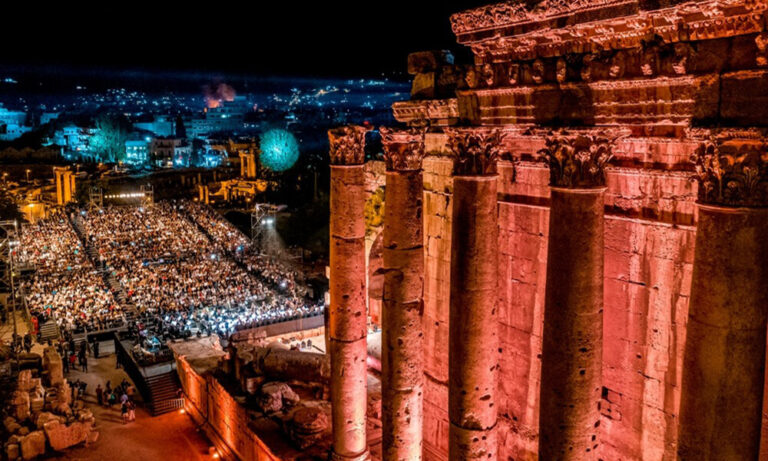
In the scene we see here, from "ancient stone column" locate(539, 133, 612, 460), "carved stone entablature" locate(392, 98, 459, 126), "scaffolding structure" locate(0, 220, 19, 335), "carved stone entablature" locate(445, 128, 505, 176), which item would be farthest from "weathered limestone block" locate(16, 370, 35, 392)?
"ancient stone column" locate(539, 133, 612, 460)

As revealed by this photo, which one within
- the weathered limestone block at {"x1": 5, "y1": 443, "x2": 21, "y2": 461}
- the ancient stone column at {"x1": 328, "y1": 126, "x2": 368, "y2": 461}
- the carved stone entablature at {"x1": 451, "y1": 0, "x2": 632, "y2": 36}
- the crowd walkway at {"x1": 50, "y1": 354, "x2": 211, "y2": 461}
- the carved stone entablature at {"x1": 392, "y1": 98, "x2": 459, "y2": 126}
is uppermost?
the carved stone entablature at {"x1": 451, "y1": 0, "x2": 632, "y2": 36}

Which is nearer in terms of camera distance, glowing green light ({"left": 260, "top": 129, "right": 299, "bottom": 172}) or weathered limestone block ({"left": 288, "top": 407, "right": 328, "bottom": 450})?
weathered limestone block ({"left": 288, "top": 407, "right": 328, "bottom": 450})

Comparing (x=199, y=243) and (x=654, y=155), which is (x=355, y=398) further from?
(x=199, y=243)

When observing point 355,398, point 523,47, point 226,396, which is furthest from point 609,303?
point 226,396

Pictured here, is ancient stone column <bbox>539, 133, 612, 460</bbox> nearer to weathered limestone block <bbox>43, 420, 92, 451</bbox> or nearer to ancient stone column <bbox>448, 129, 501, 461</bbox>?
ancient stone column <bbox>448, 129, 501, 461</bbox>

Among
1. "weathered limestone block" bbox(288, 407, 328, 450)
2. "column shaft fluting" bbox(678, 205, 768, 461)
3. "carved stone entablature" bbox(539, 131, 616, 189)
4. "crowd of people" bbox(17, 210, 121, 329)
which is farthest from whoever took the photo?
"crowd of people" bbox(17, 210, 121, 329)

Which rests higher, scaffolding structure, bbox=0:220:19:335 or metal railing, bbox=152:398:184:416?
scaffolding structure, bbox=0:220:19:335

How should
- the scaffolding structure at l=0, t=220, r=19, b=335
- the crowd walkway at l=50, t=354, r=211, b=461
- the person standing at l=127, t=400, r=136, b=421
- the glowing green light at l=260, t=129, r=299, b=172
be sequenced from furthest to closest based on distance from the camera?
the glowing green light at l=260, t=129, r=299, b=172, the scaffolding structure at l=0, t=220, r=19, b=335, the person standing at l=127, t=400, r=136, b=421, the crowd walkway at l=50, t=354, r=211, b=461
